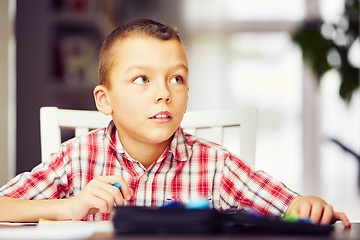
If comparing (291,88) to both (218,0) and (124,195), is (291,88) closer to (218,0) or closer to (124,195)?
(218,0)

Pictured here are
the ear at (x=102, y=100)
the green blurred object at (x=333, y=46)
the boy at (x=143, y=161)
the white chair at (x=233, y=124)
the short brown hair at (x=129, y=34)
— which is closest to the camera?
the boy at (x=143, y=161)

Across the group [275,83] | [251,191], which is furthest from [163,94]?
[275,83]

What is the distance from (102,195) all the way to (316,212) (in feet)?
0.97

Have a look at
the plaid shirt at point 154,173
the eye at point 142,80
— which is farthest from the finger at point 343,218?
the eye at point 142,80

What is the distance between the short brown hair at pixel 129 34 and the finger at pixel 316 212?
1.30 feet

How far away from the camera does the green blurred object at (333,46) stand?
154 inches

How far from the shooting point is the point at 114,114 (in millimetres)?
1238

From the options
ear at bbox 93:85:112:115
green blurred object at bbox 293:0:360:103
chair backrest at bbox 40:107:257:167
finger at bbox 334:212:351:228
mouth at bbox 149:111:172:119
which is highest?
green blurred object at bbox 293:0:360:103

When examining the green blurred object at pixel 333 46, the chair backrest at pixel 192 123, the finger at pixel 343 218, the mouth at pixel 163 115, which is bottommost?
the finger at pixel 343 218

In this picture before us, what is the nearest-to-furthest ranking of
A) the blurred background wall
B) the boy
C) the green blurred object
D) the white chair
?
the boy
the white chair
the green blurred object
the blurred background wall

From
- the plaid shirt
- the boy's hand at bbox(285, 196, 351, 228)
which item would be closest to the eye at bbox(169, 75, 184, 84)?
the plaid shirt

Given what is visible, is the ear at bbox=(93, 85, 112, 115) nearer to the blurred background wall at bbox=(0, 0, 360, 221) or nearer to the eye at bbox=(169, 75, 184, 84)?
the eye at bbox=(169, 75, 184, 84)

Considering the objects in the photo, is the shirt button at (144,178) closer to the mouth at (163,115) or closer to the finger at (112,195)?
the mouth at (163,115)

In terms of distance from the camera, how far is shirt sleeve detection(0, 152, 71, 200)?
120cm
